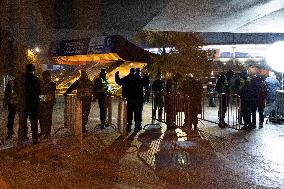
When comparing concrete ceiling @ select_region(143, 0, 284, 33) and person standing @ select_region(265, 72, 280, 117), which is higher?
concrete ceiling @ select_region(143, 0, 284, 33)

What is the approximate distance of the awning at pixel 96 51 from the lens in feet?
57.3

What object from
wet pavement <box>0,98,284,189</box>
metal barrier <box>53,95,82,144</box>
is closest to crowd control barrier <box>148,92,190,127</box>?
wet pavement <box>0,98,284,189</box>

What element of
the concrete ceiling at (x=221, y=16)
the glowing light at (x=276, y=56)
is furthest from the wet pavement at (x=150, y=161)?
the concrete ceiling at (x=221, y=16)

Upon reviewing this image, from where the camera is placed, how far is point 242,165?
8.98 m

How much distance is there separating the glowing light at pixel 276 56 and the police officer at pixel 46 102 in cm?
786

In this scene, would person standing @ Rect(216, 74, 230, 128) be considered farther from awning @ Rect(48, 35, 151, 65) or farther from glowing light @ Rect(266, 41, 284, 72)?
awning @ Rect(48, 35, 151, 65)

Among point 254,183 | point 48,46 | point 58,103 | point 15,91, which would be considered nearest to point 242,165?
point 254,183

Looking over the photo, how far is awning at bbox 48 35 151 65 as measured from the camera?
688 inches

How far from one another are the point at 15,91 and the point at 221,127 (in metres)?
6.77

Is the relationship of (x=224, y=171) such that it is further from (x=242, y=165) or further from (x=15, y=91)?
(x=15, y=91)

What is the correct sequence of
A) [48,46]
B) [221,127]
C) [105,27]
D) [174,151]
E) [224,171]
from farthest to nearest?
[48,46], [105,27], [221,127], [174,151], [224,171]

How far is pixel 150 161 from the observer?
9.37 meters

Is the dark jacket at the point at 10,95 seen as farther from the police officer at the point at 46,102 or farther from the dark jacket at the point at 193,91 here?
the dark jacket at the point at 193,91

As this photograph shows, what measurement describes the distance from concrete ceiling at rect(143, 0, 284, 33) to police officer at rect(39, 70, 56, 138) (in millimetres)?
4055
